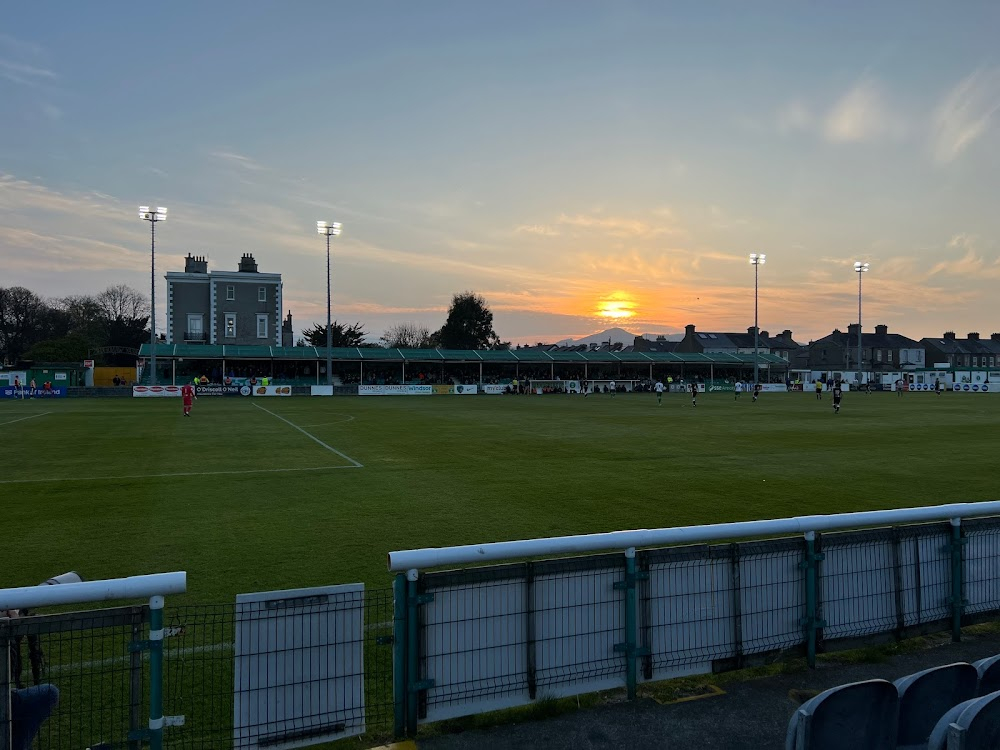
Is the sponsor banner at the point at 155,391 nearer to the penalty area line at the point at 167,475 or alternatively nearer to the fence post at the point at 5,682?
the penalty area line at the point at 167,475

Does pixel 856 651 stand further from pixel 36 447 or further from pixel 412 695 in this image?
pixel 36 447

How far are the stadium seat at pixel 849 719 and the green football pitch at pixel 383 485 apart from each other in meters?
5.34

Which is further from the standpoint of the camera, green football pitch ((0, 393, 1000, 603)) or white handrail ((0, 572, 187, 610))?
green football pitch ((0, 393, 1000, 603))

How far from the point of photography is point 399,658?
15.7 feet

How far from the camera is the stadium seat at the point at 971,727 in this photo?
339cm

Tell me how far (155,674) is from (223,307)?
73.9m

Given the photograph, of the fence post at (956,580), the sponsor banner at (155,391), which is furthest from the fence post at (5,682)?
the sponsor banner at (155,391)

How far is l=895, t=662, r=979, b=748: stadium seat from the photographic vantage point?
3.95m

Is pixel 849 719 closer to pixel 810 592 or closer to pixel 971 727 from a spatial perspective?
pixel 971 727

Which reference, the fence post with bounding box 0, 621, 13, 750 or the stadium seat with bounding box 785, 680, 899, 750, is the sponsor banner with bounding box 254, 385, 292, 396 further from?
the stadium seat with bounding box 785, 680, 899, 750

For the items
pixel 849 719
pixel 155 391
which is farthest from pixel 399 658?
pixel 155 391

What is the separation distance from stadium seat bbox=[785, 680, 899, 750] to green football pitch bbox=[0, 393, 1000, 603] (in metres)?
5.34

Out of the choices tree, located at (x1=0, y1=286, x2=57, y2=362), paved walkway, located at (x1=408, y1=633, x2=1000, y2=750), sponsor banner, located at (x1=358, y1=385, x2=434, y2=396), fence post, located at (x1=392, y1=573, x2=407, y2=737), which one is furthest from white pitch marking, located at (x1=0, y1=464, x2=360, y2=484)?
tree, located at (x1=0, y1=286, x2=57, y2=362)

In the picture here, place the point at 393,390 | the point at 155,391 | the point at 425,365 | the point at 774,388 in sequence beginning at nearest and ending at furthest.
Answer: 1. the point at 155,391
2. the point at 393,390
3. the point at 774,388
4. the point at 425,365
